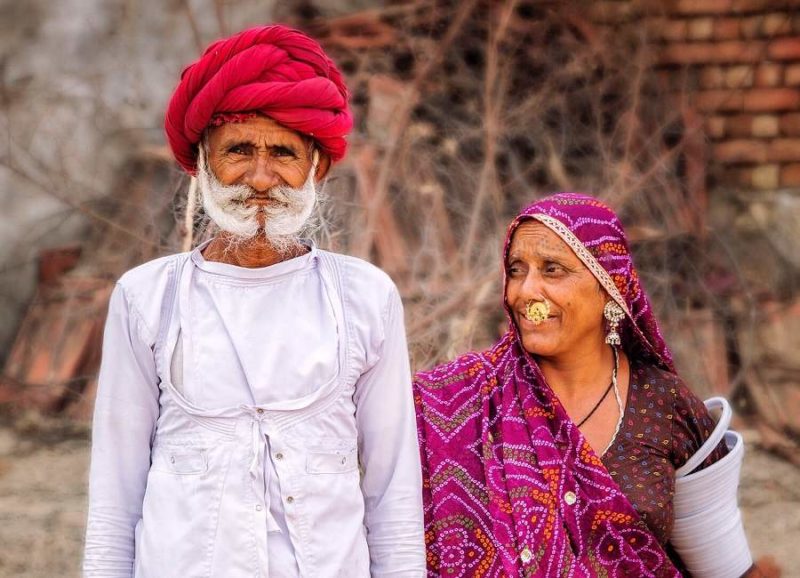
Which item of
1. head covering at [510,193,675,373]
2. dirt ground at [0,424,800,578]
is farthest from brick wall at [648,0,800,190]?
head covering at [510,193,675,373]

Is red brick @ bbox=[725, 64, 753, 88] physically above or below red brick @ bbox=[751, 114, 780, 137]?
above


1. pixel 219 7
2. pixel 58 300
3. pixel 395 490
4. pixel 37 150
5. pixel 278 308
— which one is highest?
pixel 219 7

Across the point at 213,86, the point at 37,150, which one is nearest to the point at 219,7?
the point at 37,150

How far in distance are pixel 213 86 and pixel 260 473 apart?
2.56 feet

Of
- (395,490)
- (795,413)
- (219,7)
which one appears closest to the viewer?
(395,490)

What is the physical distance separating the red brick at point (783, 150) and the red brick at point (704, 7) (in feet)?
2.55

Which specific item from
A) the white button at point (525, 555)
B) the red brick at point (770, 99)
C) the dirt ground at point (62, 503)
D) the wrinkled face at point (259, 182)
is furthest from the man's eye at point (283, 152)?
the red brick at point (770, 99)

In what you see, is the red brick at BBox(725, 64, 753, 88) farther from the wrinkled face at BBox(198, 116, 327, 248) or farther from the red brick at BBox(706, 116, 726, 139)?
the wrinkled face at BBox(198, 116, 327, 248)

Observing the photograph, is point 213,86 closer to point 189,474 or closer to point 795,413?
point 189,474

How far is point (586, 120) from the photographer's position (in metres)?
6.34

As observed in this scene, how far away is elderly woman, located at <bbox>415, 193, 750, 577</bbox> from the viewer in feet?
9.37

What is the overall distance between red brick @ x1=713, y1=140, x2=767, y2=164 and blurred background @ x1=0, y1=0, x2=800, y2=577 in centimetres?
1

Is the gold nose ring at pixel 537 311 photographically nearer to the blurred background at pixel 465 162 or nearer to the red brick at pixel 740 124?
the blurred background at pixel 465 162

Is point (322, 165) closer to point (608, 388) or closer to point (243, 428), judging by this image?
point (243, 428)
